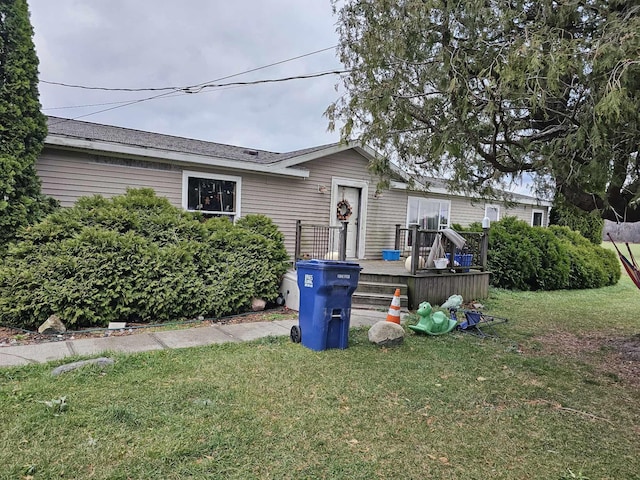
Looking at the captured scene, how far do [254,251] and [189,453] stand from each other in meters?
4.71

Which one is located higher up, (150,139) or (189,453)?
(150,139)

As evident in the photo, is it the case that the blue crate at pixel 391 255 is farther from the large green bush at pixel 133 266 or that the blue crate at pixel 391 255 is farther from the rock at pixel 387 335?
the rock at pixel 387 335

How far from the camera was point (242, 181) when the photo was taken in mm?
9062

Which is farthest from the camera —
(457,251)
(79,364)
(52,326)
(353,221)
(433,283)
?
(353,221)

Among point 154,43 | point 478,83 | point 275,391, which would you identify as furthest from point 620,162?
point 154,43

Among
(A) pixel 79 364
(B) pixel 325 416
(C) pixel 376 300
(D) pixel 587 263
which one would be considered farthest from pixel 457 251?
(A) pixel 79 364

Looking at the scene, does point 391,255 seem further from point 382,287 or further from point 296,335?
point 296,335

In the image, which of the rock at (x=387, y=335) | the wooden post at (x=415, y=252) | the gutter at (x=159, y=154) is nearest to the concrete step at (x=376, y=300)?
the wooden post at (x=415, y=252)

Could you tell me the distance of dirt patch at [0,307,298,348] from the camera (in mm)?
4794

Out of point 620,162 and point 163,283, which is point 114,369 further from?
point 620,162

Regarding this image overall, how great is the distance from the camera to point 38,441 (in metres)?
2.40

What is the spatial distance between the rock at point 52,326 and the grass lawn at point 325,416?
160 cm

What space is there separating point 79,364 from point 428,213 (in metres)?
11.2

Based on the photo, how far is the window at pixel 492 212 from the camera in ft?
A: 48.4
